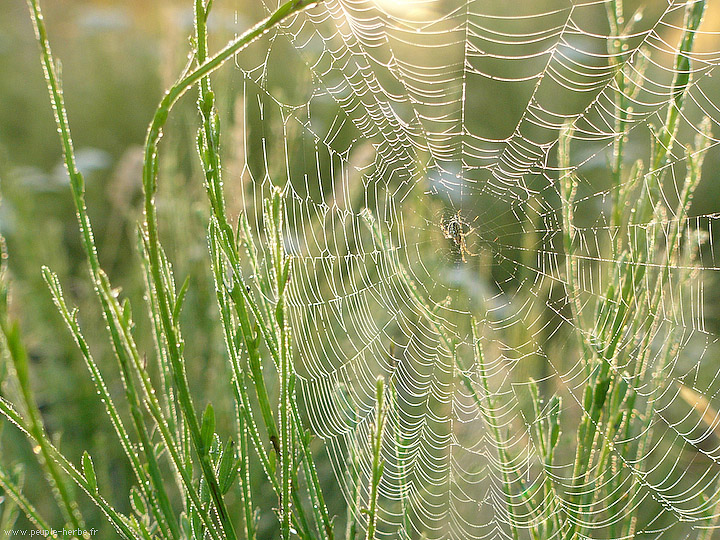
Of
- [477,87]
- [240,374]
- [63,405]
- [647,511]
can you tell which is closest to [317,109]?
[477,87]

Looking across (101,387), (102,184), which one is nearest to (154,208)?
(101,387)

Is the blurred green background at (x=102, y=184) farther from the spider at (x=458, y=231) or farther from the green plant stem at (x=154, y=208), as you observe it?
the spider at (x=458, y=231)

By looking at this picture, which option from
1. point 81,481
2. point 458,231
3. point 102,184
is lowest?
point 81,481

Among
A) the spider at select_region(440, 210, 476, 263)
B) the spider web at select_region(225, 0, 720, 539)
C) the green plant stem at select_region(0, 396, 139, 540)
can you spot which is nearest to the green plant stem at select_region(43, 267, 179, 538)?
the green plant stem at select_region(0, 396, 139, 540)

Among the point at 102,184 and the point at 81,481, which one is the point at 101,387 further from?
the point at 102,184

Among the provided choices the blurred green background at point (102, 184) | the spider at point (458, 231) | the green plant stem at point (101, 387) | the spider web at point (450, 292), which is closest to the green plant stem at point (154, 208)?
the green plant stem at point (101, 387)

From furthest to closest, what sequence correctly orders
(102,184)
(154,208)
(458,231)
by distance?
(102,184), (458,231), (154,208)

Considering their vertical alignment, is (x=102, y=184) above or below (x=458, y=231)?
above

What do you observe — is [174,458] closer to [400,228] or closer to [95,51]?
[400,228]
